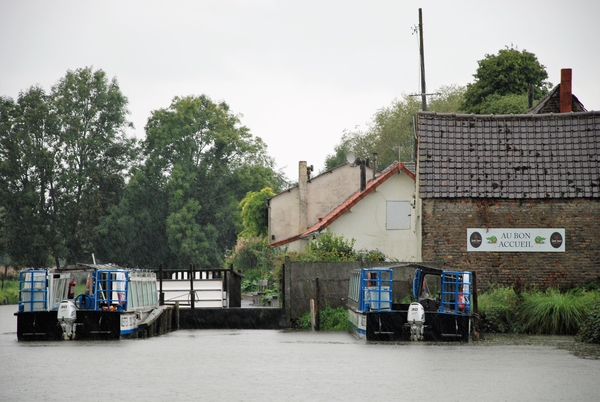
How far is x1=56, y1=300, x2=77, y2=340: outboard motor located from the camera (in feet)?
100

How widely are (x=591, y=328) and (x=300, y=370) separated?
10.5 meters

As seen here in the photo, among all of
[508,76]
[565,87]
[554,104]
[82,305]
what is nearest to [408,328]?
[82,305]

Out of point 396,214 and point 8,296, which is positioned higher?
point 396,214

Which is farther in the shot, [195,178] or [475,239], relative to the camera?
[195,178]

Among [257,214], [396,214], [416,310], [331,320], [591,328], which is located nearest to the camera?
[591,328]

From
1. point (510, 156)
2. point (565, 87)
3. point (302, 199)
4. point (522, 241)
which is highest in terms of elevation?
point (565, 87)

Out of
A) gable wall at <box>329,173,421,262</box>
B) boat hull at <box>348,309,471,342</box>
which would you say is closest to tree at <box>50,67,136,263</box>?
gable wall at <box>329,173,421,262</box>

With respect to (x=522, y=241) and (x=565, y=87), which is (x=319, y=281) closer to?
(x=522, y=241)

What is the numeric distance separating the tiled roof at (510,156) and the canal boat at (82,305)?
34.4ft

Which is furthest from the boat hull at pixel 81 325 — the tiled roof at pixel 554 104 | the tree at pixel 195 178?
the tree at pixel 195 178

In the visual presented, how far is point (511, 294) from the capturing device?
111 ft

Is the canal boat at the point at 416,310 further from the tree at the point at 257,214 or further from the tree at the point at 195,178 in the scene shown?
the tree at the point at 195,178

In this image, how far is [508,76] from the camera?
229ft

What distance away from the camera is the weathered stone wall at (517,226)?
35.8 m
